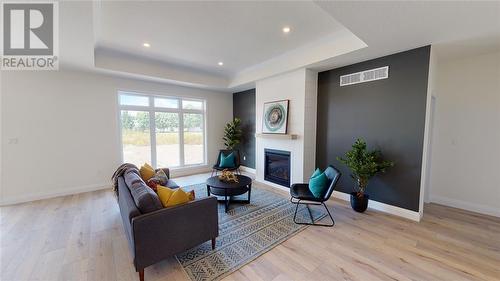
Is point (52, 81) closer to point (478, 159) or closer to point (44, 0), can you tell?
point (44, 0)

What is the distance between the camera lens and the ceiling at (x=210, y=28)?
2.40 m

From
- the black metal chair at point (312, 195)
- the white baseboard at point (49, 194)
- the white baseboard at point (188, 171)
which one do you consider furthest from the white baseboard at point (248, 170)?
the white baseboard at point (49, 194)

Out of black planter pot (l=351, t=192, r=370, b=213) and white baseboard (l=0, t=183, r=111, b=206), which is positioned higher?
black planter pot (l=351, t=192, r=370, b=213)

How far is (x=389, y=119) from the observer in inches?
127

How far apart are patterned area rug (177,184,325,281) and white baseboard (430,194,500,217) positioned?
242 centimetres

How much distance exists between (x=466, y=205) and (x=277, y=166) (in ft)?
11.2

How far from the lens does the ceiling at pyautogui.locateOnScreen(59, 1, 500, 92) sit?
2057mm

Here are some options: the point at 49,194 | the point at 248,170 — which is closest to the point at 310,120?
the point at 248,170

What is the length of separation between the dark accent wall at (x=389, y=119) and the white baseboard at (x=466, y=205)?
1213 millimetres

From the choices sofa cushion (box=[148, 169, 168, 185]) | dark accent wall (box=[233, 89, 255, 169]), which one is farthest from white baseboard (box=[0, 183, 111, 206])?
dark accent wall (box=[233, 89, 255, 169])

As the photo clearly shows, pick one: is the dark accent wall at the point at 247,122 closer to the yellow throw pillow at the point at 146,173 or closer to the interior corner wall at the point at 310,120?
the interior corner wall at the point at 310,120

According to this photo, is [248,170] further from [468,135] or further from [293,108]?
[468,135]

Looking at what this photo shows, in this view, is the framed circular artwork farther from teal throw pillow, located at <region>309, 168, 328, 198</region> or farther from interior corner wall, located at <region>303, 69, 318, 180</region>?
teal throw pillow, located at <region>309, 168, 328, 198</region>

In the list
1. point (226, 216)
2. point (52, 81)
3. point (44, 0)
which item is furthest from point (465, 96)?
point (52, 81)
